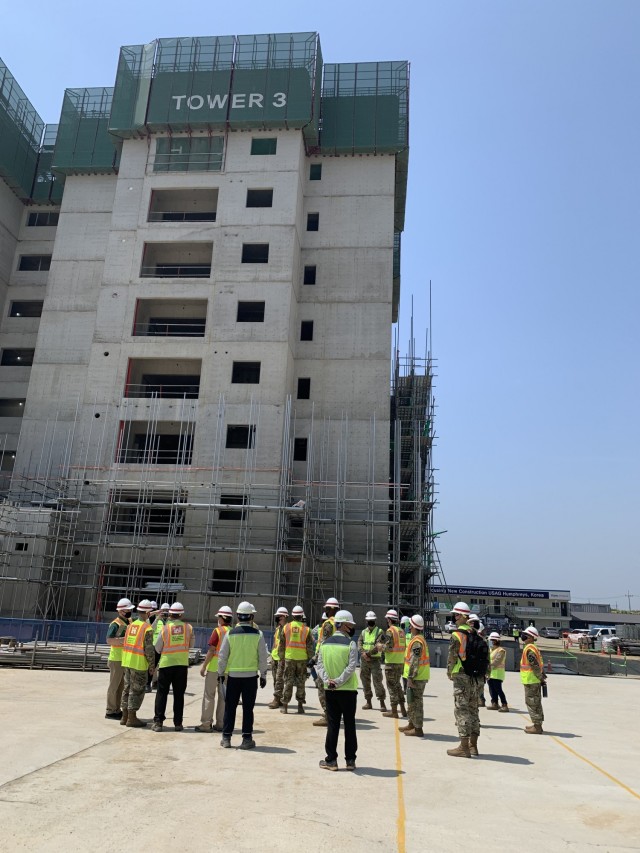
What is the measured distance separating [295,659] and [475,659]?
440 cm

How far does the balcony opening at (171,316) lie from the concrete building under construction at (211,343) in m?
0.18

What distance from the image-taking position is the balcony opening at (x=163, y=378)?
1394 inches

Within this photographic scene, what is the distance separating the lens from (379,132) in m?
38.2

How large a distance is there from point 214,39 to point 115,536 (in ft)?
98.2

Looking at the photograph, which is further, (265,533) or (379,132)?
(379,132)

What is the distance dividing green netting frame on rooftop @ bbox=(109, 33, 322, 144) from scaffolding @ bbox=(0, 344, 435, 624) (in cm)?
1686

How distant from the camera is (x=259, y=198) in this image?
122 feet

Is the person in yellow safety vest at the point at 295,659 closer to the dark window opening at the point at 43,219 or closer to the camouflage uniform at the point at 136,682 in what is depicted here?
the camouflage uniform at the point at 136,682

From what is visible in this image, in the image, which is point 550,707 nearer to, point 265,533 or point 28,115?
point 265,533

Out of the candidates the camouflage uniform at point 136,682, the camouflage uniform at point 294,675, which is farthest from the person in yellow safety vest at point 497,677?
the camouflage uniform at point 136,682

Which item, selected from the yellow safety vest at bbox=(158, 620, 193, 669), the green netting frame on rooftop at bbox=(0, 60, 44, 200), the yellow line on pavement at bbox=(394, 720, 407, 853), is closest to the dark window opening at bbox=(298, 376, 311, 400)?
the green netting frame on rooftop at bbox=(0, 60, 44, 200)

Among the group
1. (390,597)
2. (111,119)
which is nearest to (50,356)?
(111,119)

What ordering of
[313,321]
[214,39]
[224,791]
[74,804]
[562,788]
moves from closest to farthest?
1. [74,804]
2. [224,791]
3. [562,788]
4. [313,321]
5. [214,39]

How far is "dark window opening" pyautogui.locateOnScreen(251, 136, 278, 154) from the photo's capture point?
123 feet
